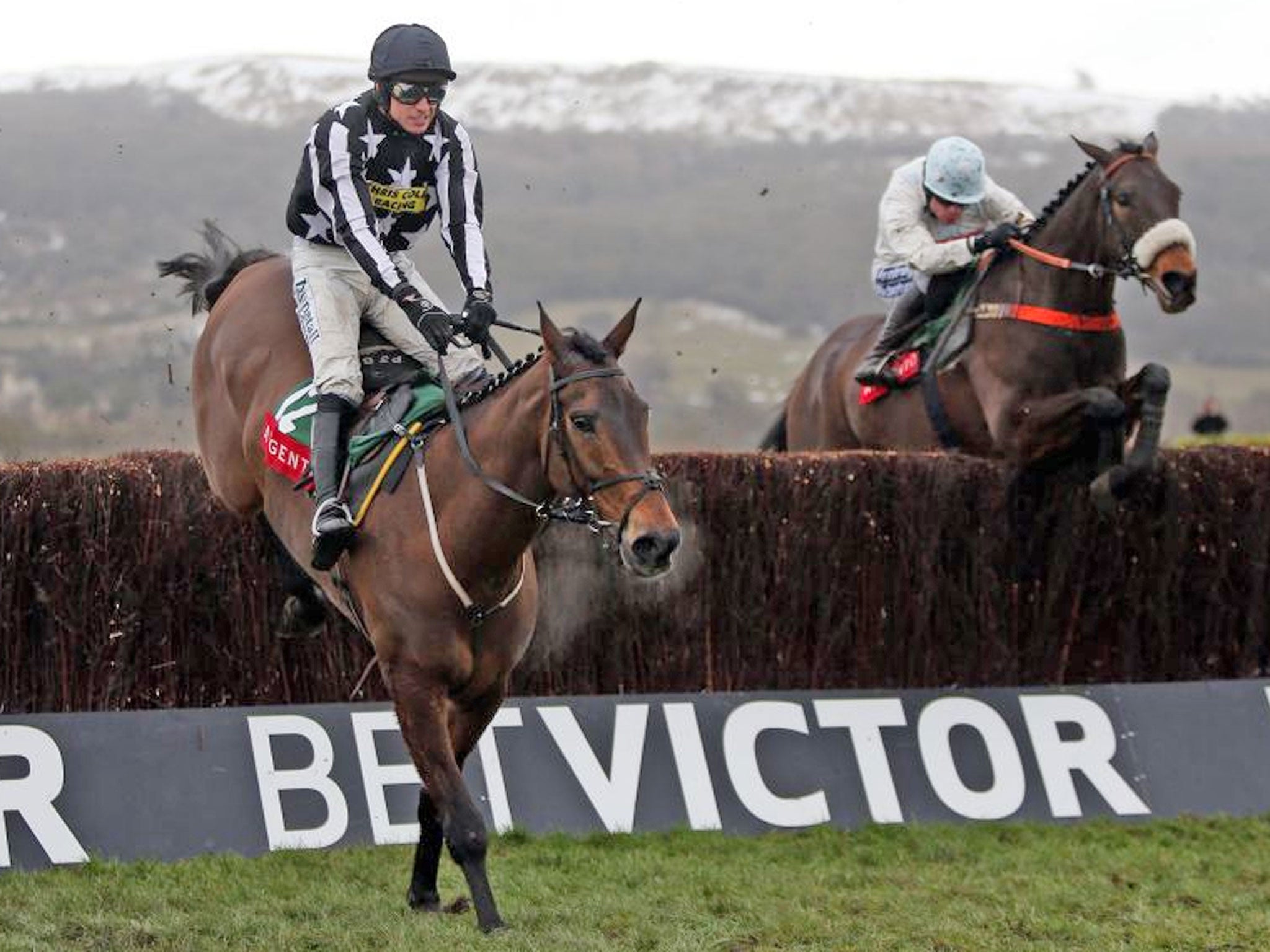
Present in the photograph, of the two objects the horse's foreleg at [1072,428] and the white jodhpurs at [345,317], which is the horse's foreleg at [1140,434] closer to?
the horse's foreleg at [1072,428]

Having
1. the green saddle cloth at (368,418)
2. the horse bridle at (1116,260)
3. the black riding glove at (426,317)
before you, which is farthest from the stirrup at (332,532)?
the horse bridle at (1116,260)

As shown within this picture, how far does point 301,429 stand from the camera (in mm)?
7422

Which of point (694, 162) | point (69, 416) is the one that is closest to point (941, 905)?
point (69, 416)

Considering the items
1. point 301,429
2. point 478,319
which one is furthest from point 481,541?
point 301,429

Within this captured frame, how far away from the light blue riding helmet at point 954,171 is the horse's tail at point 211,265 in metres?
3.60

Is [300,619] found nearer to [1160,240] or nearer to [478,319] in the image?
[478,319]

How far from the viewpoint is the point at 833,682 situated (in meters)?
8.95

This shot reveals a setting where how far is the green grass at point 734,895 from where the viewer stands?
253 inches

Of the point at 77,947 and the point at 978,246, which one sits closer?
the point at 77,947

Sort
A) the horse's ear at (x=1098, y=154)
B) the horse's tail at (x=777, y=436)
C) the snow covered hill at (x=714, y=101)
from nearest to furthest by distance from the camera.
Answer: the horse's ear at (x=1098, y=154)
the horse's tail at (x=777, y=436)
the snow covered hill at (x=714, y=101)

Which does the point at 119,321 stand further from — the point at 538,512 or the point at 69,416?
the point at 538,512

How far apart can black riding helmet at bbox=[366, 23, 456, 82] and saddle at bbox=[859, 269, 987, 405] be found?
13.7 ft

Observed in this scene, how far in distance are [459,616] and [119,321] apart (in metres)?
45.0

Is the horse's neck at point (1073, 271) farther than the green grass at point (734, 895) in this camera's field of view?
Yes
